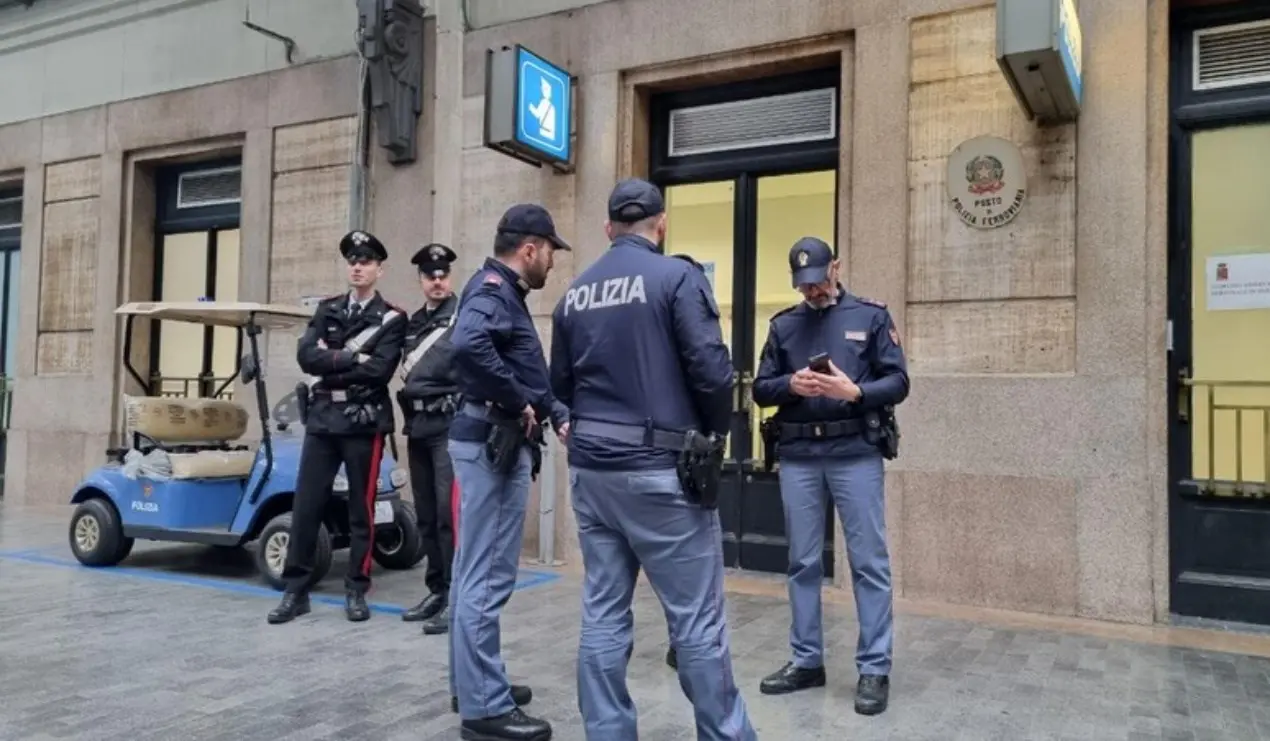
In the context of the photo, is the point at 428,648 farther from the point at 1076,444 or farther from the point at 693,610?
the point at 1076,444

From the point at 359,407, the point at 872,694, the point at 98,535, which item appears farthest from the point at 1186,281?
the point at 98,535

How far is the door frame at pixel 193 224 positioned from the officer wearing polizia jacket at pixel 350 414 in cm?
491

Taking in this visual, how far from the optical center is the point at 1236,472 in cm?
606

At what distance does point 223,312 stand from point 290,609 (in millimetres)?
2407

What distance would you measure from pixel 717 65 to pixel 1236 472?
454cm

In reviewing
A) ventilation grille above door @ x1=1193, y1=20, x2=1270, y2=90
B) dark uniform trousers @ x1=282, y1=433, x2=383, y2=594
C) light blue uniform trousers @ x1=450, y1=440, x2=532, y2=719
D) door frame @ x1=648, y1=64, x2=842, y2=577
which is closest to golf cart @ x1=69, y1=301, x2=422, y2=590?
dark uniform trousers @ x1=282, y1=433, x2=383, y2=594

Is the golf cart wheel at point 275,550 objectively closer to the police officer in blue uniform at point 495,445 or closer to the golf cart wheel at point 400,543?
the golf cart wheel at point 400,543

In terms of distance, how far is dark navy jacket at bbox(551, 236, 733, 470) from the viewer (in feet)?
10.7

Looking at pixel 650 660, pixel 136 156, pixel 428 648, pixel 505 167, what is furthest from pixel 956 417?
pixel 136 156

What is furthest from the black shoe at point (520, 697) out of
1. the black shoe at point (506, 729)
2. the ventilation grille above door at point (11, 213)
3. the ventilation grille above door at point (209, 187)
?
the ventilation grille above door at point (11, 213)

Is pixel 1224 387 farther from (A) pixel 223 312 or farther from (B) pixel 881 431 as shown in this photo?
(A) pixel 223 312

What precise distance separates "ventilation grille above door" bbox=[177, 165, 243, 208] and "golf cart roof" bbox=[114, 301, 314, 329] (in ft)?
11.5

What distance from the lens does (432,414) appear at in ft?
18.9

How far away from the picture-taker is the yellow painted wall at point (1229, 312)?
19.8 ft
